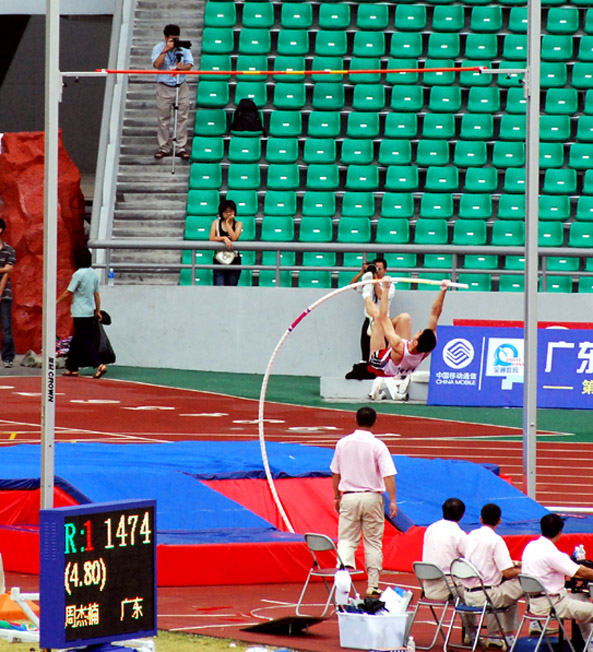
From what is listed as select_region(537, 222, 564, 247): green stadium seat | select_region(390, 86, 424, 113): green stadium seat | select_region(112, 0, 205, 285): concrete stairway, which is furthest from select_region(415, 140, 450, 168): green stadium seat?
select_region(112, 0, 205, 285): concrete stairway

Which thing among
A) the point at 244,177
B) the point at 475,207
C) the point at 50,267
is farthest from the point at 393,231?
the point at 50,267

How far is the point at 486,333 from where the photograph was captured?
1756cm

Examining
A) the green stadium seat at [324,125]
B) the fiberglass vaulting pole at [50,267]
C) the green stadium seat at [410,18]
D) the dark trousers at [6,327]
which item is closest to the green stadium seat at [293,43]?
the green stadium seat at [324,125]

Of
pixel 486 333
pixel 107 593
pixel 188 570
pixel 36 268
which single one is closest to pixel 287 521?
pixel 188 570

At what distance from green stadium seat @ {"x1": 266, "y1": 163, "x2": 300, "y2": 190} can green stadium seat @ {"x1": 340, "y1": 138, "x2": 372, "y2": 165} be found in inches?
31.7

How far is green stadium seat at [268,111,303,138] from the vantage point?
72.5 ft

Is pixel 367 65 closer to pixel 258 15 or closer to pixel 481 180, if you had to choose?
pixel 258 15

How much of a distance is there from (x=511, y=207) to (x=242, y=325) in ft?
14.8

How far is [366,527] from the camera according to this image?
29.1ft

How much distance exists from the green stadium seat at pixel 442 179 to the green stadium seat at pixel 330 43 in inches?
114

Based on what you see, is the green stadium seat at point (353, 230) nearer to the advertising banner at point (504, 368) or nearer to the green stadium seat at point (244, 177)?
the green stadium seat at point (244, 177)

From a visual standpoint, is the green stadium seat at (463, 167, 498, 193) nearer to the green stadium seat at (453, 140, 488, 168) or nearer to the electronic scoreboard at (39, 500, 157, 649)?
the green stadium seat at (453, 140, 488, 168)

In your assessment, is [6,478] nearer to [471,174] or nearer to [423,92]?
[471,174]

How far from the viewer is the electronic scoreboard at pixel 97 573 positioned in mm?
6051
